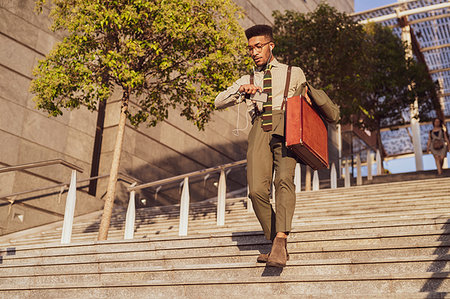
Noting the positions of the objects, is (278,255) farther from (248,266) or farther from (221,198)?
(221,198)

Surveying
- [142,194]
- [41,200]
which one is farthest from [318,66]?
[41,200]

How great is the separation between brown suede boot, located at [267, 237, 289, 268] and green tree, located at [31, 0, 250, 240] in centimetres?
485

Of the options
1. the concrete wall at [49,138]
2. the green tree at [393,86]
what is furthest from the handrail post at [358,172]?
the green tree at [393,86]

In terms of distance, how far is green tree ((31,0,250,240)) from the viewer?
8773mm

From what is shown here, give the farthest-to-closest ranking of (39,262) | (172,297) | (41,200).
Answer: (41,200)
(39,262)
(172,297)

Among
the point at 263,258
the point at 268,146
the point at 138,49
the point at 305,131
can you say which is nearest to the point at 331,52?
the point at 138,49

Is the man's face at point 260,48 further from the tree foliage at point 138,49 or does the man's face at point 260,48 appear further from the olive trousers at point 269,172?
the tree foliage at point 138,49

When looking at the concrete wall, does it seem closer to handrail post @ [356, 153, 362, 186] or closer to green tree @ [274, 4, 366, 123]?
green tree @ [274, 4, 366, 123]

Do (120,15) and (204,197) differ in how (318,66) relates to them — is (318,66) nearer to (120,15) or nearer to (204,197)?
(204,197)

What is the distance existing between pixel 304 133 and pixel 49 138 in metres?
9.79

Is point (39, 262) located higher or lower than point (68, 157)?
lower

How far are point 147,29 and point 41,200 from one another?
204 inches

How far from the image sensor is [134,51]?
29.4ft

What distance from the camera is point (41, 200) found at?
12500 millimetres
